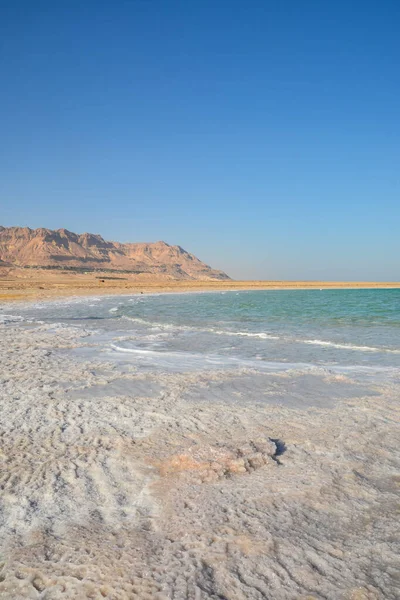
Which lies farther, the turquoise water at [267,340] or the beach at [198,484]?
the turquoise water at [267,340]

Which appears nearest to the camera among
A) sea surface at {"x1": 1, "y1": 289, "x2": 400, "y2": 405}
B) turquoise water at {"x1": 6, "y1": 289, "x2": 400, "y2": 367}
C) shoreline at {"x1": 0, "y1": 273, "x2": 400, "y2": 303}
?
sea surface at {"x1": 1, "y1": 289, "x2": 400, "y2": 405}

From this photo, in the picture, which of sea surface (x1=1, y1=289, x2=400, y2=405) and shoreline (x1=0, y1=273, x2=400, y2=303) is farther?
shoreline (x1=0, y1=273, x2=400, y2=303)

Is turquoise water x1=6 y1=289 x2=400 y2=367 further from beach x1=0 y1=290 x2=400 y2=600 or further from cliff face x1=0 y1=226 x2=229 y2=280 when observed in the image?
cliff face x1=0 y1=226 x2=229 y2=280

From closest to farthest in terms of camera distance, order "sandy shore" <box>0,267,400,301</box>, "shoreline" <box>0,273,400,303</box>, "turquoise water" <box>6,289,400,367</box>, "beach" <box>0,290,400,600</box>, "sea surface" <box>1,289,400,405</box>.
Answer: "beach" <box>0,290,400,600</box> < "sea surface" <box>1,289,400,405</box> < "turquoise water" <box>6,289,400,367</box> < "shoreline" <box>0,273,400,303</box> < "sandy shore" <box>0,267,400,301</box>

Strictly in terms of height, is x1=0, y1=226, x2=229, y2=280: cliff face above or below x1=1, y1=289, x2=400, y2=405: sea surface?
above

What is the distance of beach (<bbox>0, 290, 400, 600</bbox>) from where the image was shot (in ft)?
8.54

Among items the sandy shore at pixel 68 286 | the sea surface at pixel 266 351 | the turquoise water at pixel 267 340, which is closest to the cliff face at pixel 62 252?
the sandy shore at pixel 68 286

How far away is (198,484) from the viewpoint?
12.2 feet

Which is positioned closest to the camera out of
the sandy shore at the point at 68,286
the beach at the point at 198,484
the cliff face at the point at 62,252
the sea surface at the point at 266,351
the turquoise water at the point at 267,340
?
the beach at the point at 198,484

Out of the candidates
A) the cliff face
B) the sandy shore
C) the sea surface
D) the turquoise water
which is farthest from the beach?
the cliff face

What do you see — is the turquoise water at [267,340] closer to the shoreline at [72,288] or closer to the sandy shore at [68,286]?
the shoreline at [72,288]

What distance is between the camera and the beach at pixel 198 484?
8.54ft

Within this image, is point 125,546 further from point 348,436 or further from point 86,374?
point 86,374

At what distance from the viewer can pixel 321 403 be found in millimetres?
6383
